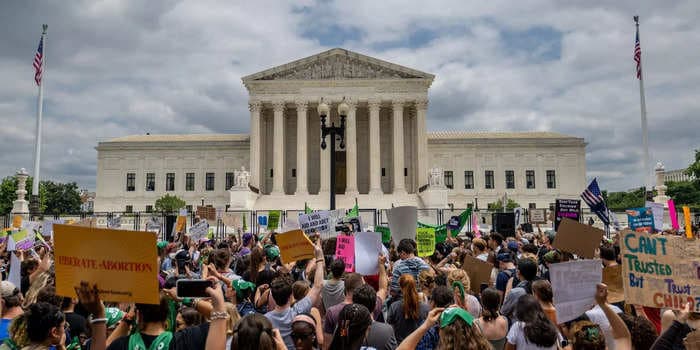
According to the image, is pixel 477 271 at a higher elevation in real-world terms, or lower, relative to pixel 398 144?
lower

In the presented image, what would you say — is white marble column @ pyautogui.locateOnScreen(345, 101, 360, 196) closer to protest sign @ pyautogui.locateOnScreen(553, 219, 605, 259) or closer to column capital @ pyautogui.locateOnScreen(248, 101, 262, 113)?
column capital @ pyautogui.locateOnScreen(248, 101, 262, 113)

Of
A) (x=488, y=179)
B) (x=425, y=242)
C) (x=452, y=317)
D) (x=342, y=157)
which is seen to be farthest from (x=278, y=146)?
(x=452, y=317)

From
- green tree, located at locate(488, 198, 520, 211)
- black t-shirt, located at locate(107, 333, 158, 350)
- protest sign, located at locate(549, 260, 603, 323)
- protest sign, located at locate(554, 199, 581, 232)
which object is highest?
green tree, located at locate(488, 198, 520, 211)

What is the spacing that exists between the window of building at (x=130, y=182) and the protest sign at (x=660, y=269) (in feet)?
215

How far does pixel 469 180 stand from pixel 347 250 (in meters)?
57.1

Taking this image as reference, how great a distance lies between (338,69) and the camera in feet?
175

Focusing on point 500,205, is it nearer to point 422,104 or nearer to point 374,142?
point 422,104

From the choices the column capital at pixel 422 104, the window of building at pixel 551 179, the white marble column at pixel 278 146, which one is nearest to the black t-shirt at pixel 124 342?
the white marble column at pixel 278 146

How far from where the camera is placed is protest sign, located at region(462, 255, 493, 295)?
7156mm

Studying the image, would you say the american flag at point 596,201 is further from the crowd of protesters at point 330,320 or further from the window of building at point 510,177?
the window of building at point 510,177

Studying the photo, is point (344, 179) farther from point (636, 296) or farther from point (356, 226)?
point (636, 296)

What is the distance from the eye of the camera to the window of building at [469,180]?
207ft

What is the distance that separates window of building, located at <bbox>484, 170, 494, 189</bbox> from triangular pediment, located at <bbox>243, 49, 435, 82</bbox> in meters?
17.0

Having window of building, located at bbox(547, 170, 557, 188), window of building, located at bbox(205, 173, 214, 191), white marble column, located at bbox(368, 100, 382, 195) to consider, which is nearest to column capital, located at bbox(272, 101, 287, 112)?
white marble column, located at bbox(368, 100, 382, 195)
